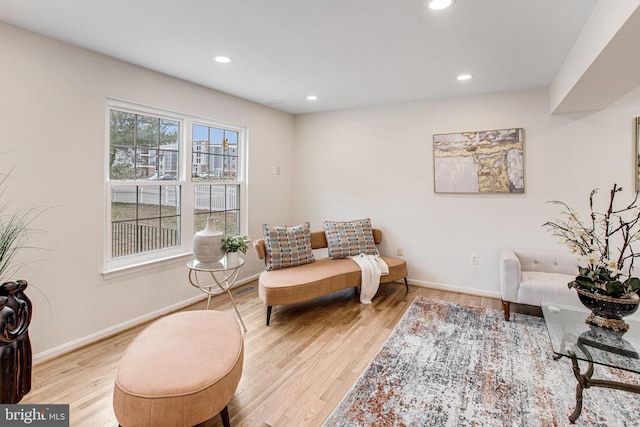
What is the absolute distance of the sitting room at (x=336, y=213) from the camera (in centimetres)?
185

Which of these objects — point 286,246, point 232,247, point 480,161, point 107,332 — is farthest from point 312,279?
point 480,161

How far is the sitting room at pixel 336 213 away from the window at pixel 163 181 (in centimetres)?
2

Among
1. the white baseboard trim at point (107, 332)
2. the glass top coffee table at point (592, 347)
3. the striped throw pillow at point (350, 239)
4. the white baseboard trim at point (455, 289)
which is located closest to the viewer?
the glass top coffee table at point (592, 347)

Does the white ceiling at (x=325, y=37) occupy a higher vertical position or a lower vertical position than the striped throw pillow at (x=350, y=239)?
higher

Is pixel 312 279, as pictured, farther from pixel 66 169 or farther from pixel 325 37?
pixel 66 169

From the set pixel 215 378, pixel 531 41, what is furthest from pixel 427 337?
pixel 531 41

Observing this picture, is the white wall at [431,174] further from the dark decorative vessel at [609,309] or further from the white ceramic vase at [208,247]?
the white ceramic vase at [208,247]

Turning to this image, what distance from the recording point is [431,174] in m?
4.00

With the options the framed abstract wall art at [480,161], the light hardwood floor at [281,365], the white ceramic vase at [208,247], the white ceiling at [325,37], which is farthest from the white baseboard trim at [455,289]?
the white ceramic vase at [208,247]

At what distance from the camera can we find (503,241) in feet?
12.1

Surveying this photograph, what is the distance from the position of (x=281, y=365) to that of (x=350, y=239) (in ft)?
6.50

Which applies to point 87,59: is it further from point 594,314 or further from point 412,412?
point 594,314

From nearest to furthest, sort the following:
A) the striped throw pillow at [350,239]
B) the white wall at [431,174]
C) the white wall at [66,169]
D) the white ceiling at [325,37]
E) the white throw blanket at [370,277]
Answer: the white ceiling at [325,37], the white wall at [66,169], the white wall at [431,174], the white throw blanket at [370,277], the striped throw pillow at [350,239]

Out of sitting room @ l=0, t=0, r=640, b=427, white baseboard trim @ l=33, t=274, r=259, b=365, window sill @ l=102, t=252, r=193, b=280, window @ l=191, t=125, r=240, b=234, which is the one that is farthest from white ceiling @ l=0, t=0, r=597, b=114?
white baseboard trim @ l=33, t=274, r=259, b=365
